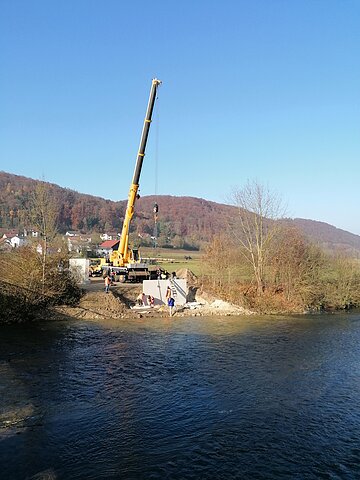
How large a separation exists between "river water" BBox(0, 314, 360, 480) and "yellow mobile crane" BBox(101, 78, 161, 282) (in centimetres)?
1417

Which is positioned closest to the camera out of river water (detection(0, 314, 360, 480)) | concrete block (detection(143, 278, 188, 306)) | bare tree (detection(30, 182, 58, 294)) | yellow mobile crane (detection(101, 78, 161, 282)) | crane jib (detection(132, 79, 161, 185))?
river water (detection(0, 314, 360, 480))

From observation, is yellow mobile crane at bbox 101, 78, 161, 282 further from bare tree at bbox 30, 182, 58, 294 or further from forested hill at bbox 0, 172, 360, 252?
forested hill at bbox 0, 172, 360, 252

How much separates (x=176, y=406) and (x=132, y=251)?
2796 cm

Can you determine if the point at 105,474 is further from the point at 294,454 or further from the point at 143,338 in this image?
the point at 143,338

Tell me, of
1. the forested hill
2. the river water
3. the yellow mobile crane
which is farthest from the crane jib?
the forested hill

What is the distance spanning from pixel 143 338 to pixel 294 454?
47.2 ft

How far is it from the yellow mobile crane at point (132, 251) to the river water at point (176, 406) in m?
14.2

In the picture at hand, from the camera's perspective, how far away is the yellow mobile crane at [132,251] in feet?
119

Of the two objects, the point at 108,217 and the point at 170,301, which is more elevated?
the point at 108,217

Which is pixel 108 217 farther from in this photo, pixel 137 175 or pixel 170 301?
pixel 170 301

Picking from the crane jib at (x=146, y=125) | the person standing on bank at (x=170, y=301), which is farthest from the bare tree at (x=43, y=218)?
the person standing on bank at (x=170, y=301)

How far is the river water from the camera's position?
10.6 m

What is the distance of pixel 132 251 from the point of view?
4172 centimetres

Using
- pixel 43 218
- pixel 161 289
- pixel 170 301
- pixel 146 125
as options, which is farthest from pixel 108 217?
pixel 170 301
